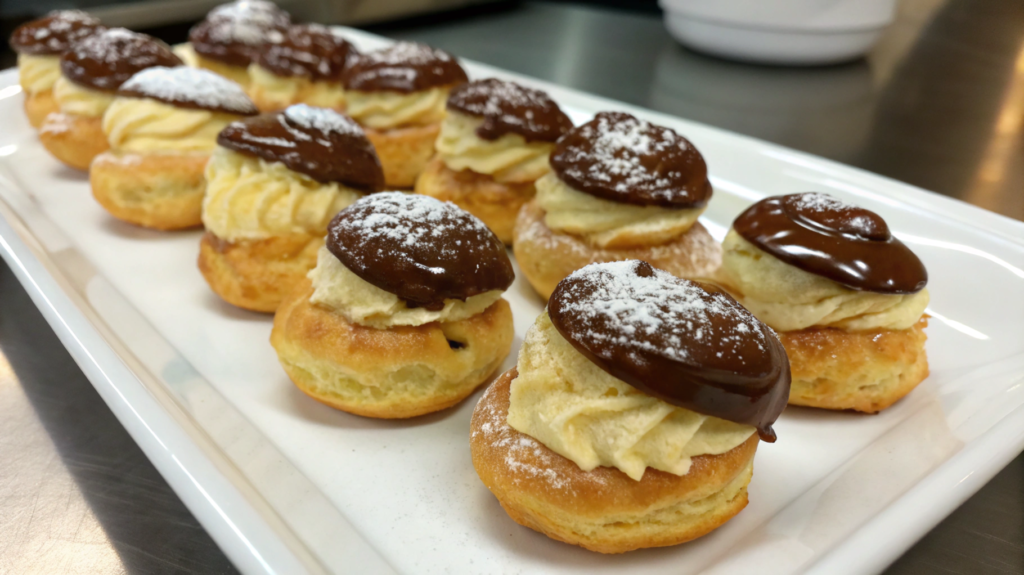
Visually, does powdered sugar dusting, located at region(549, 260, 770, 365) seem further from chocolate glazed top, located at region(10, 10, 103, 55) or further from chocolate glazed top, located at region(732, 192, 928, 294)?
chocolate glazed top, located at region(10, 10, 103, 55)

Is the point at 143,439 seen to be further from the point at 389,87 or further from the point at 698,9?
the point at 698,9

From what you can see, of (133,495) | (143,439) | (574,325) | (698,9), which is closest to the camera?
(574,325)

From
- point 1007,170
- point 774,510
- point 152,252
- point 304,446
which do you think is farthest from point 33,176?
point 1007,170

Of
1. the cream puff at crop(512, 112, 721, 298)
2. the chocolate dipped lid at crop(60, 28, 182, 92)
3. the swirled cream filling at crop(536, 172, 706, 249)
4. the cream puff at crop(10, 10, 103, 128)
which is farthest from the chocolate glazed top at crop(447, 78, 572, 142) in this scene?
the cream puff at crop(10, 10, 103, 128)

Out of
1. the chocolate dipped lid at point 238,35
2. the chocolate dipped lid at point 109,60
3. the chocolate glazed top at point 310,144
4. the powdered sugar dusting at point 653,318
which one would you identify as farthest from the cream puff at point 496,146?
the chocolate dipped lid at point 238,35

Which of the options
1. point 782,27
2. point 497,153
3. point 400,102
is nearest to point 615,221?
point 497,153
